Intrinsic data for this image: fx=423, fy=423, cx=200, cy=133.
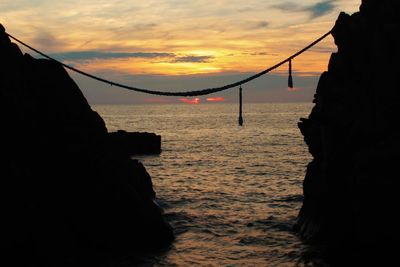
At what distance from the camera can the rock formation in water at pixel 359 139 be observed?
1176cm

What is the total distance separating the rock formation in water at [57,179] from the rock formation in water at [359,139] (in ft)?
20.3

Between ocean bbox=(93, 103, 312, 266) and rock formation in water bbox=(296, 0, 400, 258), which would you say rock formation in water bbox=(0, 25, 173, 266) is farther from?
rock formation in water bbox=(296, 0, 400, 258)

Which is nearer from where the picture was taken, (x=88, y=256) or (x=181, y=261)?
(x=88, y=256)

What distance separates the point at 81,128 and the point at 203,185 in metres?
17.7

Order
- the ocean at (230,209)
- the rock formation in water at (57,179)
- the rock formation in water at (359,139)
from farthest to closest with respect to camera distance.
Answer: the ocean at (230,209) < the rock formation in water at (359,139) < the rock formation in water at (57,179)

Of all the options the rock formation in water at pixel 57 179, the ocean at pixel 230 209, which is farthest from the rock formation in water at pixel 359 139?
the rock formation in water at pixel 57 179

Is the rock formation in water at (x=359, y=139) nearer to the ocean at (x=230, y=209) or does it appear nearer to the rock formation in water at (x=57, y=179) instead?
the ocean at (x=230, y=209)

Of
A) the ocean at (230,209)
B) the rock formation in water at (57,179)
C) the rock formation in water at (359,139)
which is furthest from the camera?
the ocean at (230,209)

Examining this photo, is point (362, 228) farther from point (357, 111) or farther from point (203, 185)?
point (203, 185)

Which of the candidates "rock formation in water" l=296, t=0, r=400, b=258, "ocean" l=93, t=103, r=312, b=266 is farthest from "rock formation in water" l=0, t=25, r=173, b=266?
"rock formation in water" l=296, t=0, r=400, b=258

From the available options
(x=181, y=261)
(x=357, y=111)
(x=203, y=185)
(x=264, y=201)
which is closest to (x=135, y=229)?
(x=181, y=261)

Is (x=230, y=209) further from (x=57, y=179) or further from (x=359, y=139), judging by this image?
(x=57, y=179)

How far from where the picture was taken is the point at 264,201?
25.1 metres

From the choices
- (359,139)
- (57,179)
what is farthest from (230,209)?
(57,179)
